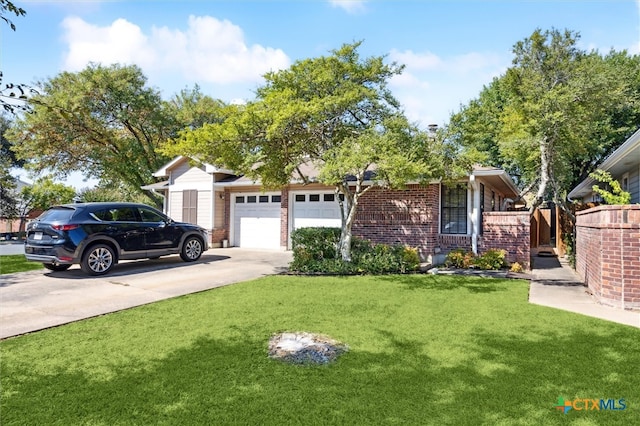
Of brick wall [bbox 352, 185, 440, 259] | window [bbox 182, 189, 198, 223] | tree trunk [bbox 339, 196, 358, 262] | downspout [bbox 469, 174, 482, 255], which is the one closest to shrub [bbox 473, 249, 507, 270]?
downspout [bbox 469, 174, 482, 255]

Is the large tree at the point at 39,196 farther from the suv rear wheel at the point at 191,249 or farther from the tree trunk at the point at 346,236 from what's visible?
the tree trunk at the point at 346,236

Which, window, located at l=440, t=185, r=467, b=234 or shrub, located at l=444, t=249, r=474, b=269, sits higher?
window, located at l=440, t=185, r=467, b=234

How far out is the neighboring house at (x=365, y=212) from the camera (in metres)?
11.9

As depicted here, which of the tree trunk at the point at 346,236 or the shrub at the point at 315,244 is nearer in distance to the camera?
the tree trunk at the point at 346,236

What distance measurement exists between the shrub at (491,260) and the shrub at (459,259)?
20cm

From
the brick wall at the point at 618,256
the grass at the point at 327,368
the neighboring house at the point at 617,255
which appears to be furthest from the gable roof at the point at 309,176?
the grass at the point at 327,368

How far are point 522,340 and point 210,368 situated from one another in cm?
376

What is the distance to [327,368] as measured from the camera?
3.97 m

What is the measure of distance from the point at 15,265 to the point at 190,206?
6749mm

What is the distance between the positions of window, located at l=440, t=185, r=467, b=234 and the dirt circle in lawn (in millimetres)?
8662

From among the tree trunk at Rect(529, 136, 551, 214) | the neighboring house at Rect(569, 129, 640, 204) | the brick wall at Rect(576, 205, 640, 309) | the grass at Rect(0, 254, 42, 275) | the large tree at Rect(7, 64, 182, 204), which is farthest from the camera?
the large tree at Rect(7, 64, 182, 204)

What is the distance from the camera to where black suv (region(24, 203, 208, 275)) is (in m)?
8.77

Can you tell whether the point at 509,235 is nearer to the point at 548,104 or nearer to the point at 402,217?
the point at 402,217

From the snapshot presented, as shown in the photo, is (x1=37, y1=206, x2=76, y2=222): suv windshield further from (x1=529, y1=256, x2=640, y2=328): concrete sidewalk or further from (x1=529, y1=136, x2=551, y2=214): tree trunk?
(x1=529, y1=136, x2=551, y2=214): tree trunk
